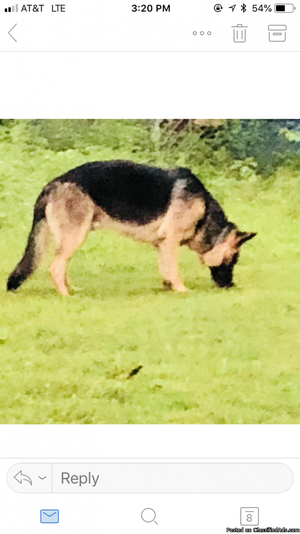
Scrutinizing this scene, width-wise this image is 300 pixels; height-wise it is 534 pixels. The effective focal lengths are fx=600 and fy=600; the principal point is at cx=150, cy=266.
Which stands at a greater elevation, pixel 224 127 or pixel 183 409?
pixel 224 127

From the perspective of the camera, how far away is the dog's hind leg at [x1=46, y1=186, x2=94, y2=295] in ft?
2.65

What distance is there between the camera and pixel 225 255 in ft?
2.69

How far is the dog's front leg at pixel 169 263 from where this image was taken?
803 mm

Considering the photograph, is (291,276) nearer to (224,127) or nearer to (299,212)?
(299,212)
